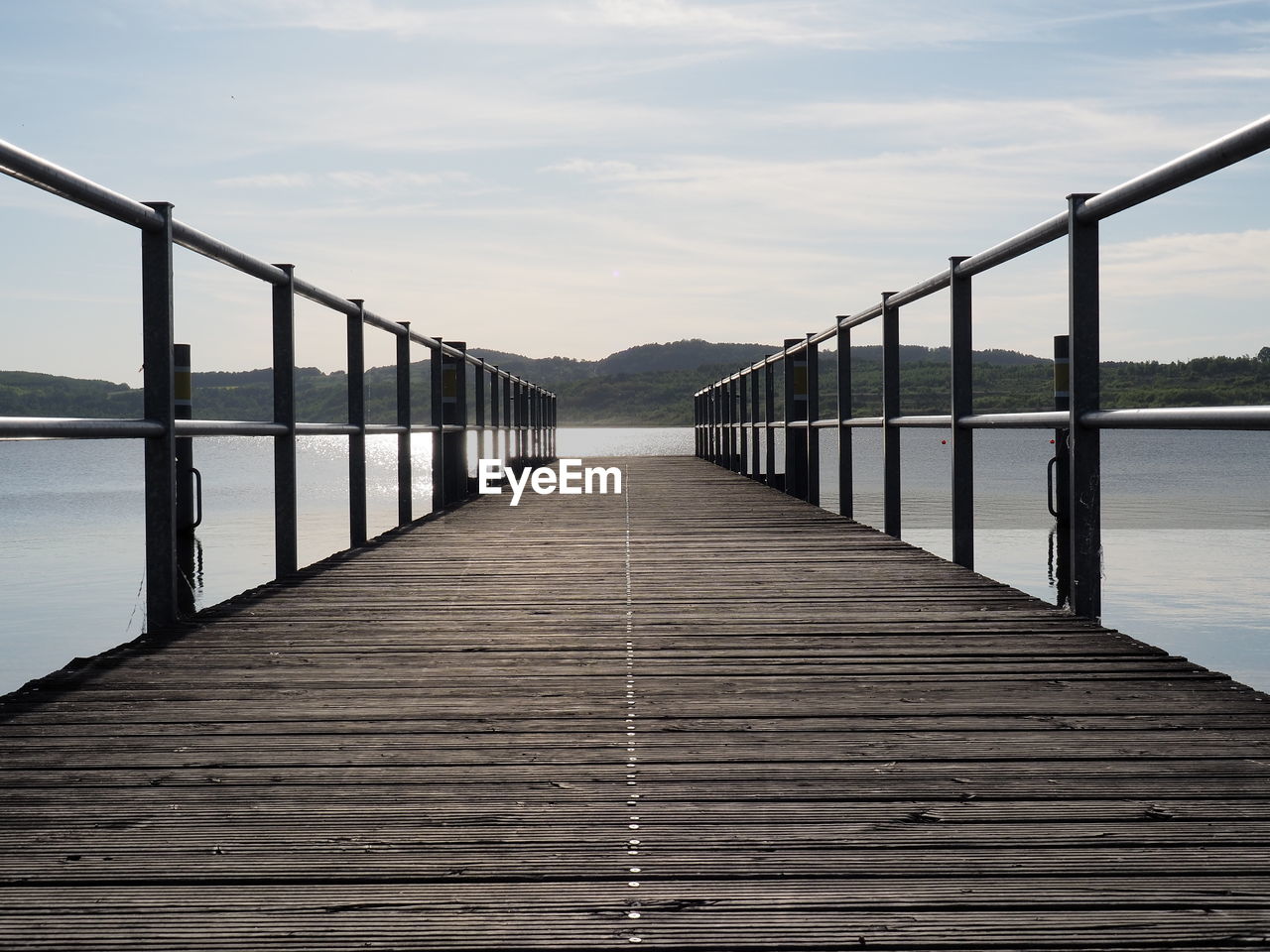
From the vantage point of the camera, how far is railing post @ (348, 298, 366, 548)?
220 inches

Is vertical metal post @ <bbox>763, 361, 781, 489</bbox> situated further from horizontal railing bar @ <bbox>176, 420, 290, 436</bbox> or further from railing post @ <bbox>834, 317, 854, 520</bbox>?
horizontal railing bar @ <bbox>176, 420, 290, 436</bbox>

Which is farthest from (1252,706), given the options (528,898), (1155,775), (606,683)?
(528,898)

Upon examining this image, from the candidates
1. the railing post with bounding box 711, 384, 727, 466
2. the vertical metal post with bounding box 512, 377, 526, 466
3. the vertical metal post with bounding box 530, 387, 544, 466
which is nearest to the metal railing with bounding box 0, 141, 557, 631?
the vertical metal post with bounding box 512, 377, 526, 466

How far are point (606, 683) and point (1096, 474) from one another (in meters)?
1.48

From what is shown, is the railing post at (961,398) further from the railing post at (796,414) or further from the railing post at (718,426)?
the railing post at (718,426)

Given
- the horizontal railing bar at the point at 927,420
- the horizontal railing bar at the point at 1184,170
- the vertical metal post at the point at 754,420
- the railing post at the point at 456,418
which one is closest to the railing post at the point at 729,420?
the vertical metal post at the point at 754,420

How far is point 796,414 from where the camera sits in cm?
906

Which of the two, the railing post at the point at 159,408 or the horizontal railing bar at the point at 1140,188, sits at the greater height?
the horizontal railing bar at the point at 1140,188

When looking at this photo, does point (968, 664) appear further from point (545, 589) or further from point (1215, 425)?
point (545, 589)

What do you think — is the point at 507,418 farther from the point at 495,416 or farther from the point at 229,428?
the point at 229,428

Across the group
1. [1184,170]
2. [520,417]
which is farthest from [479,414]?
[1184,170]

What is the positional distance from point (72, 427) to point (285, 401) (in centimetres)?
172

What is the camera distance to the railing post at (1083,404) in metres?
3.29

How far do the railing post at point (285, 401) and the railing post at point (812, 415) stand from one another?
4146 millimetres
